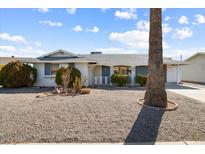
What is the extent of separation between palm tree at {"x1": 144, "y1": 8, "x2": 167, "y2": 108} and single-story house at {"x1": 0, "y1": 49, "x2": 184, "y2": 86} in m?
11.4

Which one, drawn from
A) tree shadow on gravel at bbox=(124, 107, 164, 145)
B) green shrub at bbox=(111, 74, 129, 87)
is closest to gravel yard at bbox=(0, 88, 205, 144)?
tree shadow on gravel at bbox=(124, 107, 164, 145)

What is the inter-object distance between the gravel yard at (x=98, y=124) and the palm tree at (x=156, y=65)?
2.67 feet

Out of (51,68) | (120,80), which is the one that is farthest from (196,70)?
(51,68)

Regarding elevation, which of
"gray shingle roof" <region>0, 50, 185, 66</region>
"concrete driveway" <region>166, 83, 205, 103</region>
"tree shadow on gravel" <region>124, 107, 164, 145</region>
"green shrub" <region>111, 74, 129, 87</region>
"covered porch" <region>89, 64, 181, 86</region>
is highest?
"gray shingle roof" <region>0, 50, 185, 66</region>

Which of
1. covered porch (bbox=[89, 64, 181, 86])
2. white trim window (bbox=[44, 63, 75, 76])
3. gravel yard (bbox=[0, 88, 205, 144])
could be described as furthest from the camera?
covered porch (bbox=[89, 64, 181, 86])

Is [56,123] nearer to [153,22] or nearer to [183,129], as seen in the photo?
[183,129]

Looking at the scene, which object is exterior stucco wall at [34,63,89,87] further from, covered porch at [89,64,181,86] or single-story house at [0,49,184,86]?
covered porch at [89,64,181,86]

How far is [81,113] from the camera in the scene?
27.2ft

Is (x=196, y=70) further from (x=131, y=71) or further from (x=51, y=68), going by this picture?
(x=51, y=68)

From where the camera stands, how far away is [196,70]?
3366 cm

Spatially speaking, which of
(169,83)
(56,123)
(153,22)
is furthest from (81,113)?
(169,83)

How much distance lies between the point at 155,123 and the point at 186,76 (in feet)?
105

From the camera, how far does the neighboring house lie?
31.8 m

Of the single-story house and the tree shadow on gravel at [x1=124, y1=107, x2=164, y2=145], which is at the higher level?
the single-story house
